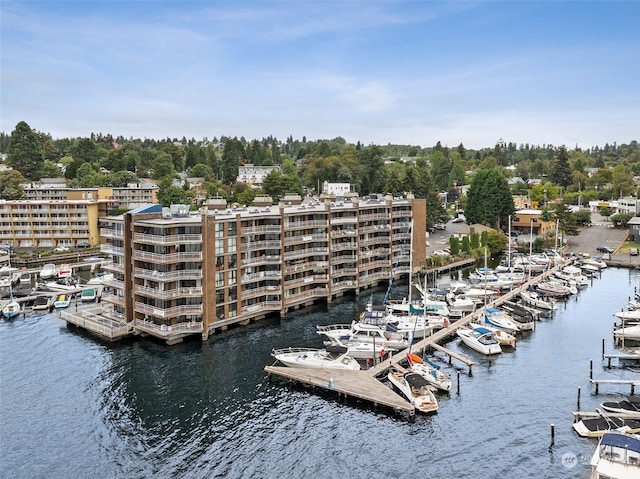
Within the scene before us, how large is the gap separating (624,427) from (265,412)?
27.5 m

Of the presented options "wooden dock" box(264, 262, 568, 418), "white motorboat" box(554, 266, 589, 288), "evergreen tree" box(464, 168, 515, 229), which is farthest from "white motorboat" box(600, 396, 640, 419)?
"evergreen tree" box(464, 168, 515, 229)

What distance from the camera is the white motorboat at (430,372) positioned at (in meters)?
48.3

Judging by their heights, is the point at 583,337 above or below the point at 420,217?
below

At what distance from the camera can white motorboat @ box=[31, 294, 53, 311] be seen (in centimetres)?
7538

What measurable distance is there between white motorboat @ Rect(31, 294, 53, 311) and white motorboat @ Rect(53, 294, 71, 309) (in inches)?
31.7

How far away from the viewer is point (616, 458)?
3528 centimetres

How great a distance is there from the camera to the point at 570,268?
96812mm

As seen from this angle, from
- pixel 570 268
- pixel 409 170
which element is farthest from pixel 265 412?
pixel 409 170

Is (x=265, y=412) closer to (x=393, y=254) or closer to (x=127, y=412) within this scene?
(x=127, y=412)

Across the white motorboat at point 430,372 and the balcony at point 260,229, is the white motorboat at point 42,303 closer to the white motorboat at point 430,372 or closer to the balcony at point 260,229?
the balcony at point 260,229

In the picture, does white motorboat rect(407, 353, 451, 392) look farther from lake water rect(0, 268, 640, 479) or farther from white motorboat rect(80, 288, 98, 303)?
white motorboat rect(80, 288, 98, 303)

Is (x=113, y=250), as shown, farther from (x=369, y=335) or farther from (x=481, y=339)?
A: (x=481, y=339)

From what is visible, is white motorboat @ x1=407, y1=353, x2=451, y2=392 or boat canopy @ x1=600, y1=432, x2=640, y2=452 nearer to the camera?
boat canopy @ x1=600, y1=432, x2=640, y2=452

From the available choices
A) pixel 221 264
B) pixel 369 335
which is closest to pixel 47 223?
pixel 221 264
